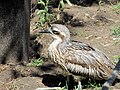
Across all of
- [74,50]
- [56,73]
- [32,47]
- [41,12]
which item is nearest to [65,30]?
[74,50]

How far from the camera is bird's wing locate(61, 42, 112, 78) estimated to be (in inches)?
217

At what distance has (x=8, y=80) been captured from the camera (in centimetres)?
614

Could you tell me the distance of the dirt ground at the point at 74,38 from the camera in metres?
6.01

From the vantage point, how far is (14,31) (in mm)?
6582

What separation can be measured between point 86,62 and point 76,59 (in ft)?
0.52

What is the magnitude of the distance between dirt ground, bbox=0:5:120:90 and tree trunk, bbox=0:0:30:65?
245mm

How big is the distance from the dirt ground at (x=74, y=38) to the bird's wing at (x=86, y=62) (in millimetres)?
329

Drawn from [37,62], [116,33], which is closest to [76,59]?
[37,62]

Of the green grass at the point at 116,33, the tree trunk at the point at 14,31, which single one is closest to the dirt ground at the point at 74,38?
the green grass at the point at 116,33

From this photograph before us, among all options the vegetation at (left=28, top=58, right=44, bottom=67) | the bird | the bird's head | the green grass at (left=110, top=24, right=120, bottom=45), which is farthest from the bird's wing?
the green grass at (left=110, top=24, right=120, bottom=45)

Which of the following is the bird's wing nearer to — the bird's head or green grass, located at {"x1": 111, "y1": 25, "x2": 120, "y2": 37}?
the bird's head

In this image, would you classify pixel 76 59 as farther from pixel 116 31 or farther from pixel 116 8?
pixel 116 8

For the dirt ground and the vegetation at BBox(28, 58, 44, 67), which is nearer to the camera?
the dirt ground

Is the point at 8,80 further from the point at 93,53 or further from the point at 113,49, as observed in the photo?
the point at 113,49
